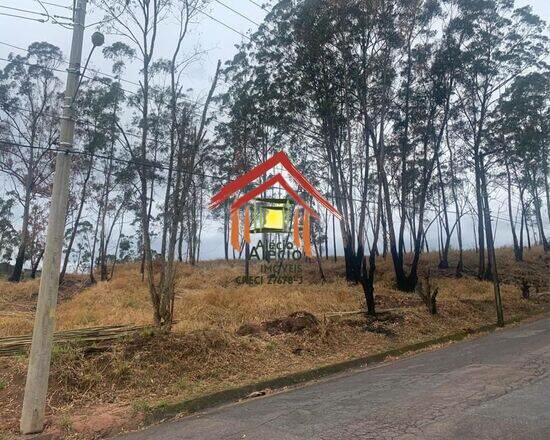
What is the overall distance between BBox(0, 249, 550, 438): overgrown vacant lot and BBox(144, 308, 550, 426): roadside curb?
191 millimetres

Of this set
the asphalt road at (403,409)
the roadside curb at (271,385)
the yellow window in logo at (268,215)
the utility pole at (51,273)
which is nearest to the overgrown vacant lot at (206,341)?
the roadside curb at (271,385)

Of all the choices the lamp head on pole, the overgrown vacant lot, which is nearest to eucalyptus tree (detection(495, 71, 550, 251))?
the overgrown vacant lot

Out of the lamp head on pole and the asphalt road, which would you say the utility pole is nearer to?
the lamp head on pole

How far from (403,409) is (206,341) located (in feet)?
14.0

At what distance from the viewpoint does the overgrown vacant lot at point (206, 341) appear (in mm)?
6816

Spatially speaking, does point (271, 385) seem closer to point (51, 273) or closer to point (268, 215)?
point (51, 273)

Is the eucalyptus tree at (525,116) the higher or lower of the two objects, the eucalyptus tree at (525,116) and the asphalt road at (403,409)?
the higher

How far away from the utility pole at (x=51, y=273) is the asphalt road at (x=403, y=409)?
1.19 metres

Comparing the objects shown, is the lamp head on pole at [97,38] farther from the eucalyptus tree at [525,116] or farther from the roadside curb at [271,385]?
the eucalyptus tree at [525,116]

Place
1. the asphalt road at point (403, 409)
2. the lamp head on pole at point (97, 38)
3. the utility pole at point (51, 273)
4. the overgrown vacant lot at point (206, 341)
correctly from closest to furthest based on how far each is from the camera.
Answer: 1. the asphalt road at point (403, 409)
2. the utility pole at point (51, 273)
3. the lamp head on pole at point (97, 38)
4. the overgrown vacant lot at point (206, 341)

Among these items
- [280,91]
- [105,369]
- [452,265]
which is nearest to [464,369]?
[105,369]

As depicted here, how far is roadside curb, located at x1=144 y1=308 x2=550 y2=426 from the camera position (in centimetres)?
667

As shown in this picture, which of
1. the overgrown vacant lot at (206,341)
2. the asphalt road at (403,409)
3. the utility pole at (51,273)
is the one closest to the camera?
the asphalt road at (403,409)

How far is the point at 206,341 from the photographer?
9.13m
